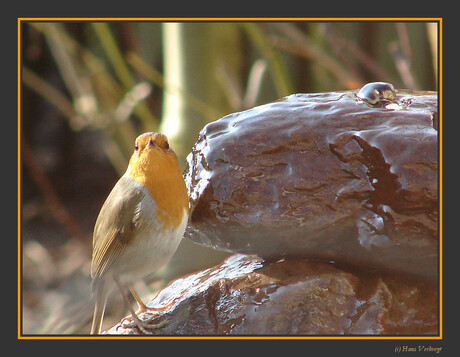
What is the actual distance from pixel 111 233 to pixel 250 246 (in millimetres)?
583

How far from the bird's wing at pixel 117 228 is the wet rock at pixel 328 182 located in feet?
0.85

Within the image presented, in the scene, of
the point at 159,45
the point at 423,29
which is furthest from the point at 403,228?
the point at 159,45

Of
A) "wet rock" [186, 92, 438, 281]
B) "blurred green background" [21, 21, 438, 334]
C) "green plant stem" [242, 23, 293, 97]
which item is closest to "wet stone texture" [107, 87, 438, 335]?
"wet rock" [186, 92, 438, 281]

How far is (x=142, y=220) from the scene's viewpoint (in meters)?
2.58

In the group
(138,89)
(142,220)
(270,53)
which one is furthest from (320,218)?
(138,89)

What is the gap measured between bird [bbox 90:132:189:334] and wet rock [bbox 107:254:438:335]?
21cm

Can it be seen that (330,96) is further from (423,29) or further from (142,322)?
(423,29)

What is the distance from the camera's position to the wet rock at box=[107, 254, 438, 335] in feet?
7.56

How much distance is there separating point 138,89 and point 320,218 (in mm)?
2956

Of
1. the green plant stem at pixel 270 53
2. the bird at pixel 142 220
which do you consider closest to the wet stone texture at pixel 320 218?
the bird at pixel 142 220

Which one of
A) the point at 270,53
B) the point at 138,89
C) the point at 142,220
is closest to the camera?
the point at 142,220

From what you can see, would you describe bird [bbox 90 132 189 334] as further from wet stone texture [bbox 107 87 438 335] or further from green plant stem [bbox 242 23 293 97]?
green plant stem [bbox 242 23 293 97]

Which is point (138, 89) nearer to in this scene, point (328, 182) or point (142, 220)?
point (142, 220)

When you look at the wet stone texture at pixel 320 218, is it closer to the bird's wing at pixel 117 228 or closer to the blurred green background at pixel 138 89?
the bird's wing at pixel 117 228
